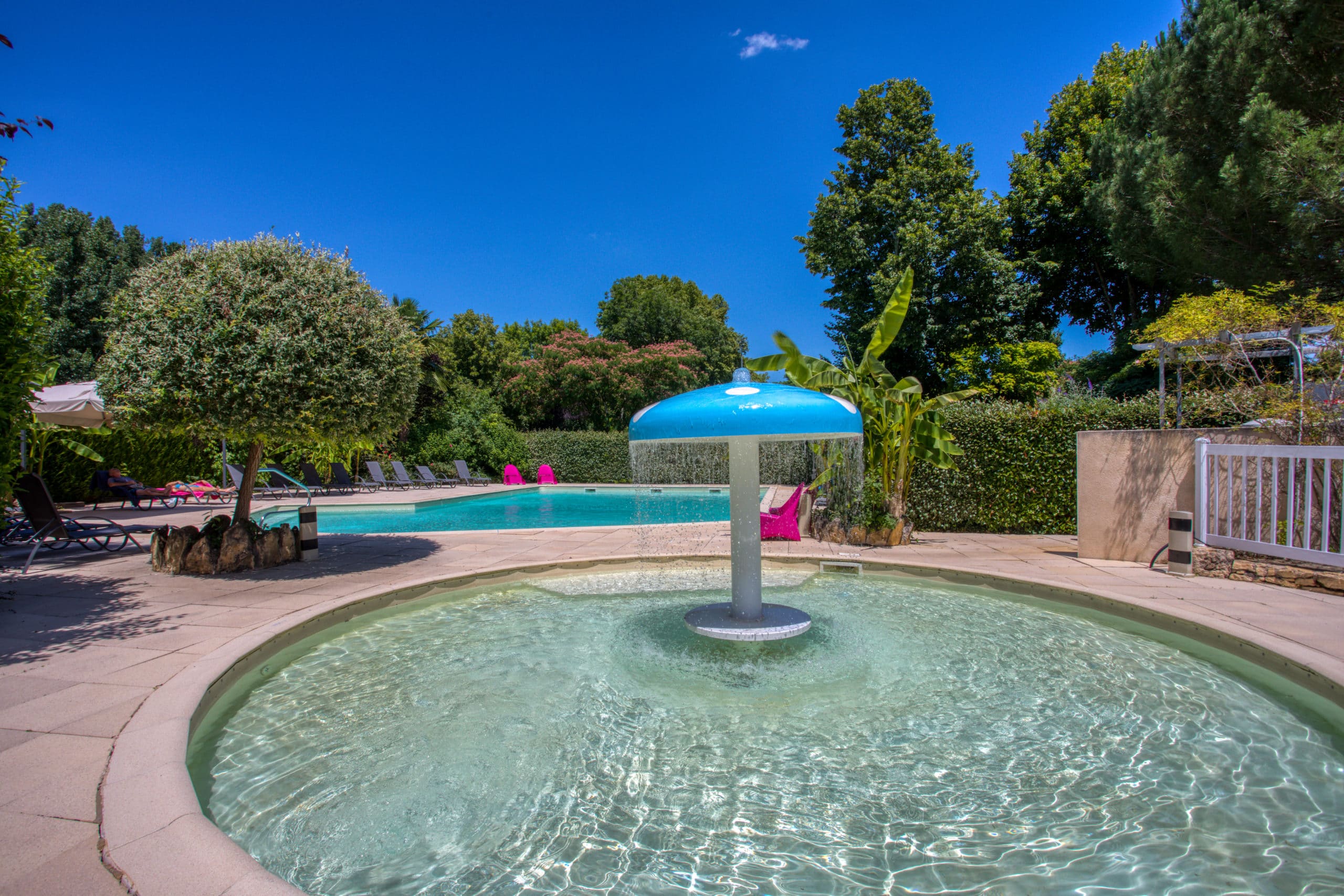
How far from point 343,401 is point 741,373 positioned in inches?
204

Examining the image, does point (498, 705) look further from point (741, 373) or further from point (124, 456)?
point (124, 456)

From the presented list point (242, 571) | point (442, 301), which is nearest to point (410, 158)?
point (442, 301)

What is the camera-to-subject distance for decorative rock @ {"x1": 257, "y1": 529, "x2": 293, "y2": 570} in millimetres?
8352

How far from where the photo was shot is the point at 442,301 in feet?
104

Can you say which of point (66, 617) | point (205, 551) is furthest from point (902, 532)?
point (66, 617)

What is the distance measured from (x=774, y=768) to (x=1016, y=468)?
9.46 m

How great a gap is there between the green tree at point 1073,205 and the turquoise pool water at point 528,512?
16.2 m

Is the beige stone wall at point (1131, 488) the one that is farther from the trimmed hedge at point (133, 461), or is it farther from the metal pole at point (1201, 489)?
the trimmed hedge at point (133, 461)

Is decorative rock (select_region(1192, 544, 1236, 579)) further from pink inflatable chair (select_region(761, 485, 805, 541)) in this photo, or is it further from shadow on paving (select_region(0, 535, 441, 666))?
shadow on paving (select_region(0, 535, 441, 666))

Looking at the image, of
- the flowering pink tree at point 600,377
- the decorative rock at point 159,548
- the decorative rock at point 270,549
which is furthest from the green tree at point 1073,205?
the decorative rock at point 159,548

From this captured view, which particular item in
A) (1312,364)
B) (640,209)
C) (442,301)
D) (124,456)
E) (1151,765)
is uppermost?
(640,209)

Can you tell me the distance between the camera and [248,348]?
7336 mm

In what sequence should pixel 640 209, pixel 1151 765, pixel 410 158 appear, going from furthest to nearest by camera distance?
pixel 640 209 < pixel 410 158 < pixel 1151 765

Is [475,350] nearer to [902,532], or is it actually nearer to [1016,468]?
[902,532]
